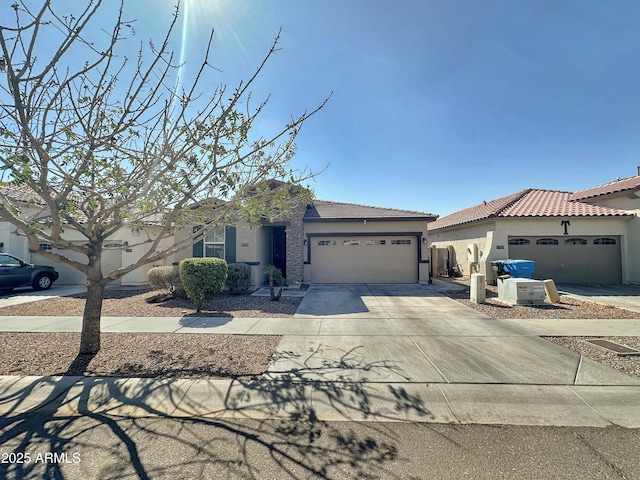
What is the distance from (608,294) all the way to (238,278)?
14.3 metres

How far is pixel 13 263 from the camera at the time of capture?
1252 centimetres

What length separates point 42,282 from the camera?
43.3 feet

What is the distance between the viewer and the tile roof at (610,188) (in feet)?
45.2

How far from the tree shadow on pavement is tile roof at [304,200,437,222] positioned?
413 inches

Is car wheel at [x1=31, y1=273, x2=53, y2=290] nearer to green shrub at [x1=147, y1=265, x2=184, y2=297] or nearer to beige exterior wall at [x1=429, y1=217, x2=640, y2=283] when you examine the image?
green shrub at [x1=147, y1=265, x2=184, y2=297]

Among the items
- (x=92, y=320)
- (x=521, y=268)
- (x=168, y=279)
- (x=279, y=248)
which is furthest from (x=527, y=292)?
(x=168, y=279)

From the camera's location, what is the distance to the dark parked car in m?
12.0

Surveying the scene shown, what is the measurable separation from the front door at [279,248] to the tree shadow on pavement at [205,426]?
11.4 m

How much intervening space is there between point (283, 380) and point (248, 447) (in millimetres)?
1384

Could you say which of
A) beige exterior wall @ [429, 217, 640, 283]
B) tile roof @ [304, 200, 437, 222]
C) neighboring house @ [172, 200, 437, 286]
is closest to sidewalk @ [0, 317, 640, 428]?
neighboring house @ [172, 200, 437, 286]

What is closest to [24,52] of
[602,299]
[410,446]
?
[410,446]

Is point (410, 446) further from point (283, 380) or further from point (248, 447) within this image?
point (283, 380)

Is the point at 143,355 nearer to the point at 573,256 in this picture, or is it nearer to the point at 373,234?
the point at 373,234

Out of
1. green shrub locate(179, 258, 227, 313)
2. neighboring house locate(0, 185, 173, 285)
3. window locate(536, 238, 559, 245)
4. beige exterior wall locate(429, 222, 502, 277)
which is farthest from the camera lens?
neighboring house locate(0, 185, 173, 285)
